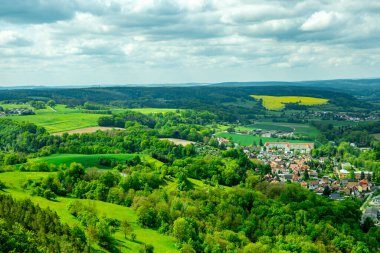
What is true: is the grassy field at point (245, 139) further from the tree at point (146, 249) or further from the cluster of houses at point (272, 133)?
the tree at point (146, 249)

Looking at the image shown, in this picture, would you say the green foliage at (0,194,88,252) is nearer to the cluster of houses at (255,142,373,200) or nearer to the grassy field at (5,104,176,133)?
the cluster of houses at (255,142,373,200)

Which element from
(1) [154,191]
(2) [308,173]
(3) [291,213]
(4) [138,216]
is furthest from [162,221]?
(2) [308,173]

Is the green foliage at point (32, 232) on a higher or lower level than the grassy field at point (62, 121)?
higher

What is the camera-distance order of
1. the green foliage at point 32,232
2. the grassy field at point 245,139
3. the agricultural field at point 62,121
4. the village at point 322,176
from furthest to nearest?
1. the grassy field at point 245,139
2. the agricultural field at point 62,121
3. the village at point 322,176
4. the green foliage at point 32,232

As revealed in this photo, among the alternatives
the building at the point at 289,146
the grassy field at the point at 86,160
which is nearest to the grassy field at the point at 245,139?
the building at the point at 289,146

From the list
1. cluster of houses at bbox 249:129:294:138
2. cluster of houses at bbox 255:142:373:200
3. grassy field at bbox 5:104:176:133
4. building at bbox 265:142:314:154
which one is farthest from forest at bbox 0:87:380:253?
cluster of houses at bbox 249:129:294:138

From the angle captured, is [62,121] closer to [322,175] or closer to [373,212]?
[322,175]

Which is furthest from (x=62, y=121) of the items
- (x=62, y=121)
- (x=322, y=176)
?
(x=322, y=176)

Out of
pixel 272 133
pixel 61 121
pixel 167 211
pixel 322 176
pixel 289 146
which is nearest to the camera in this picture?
pixel 167 211

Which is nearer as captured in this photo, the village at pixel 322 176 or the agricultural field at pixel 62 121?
the village at pixel 322 176

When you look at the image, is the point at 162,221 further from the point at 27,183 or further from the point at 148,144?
the point at 148,144
